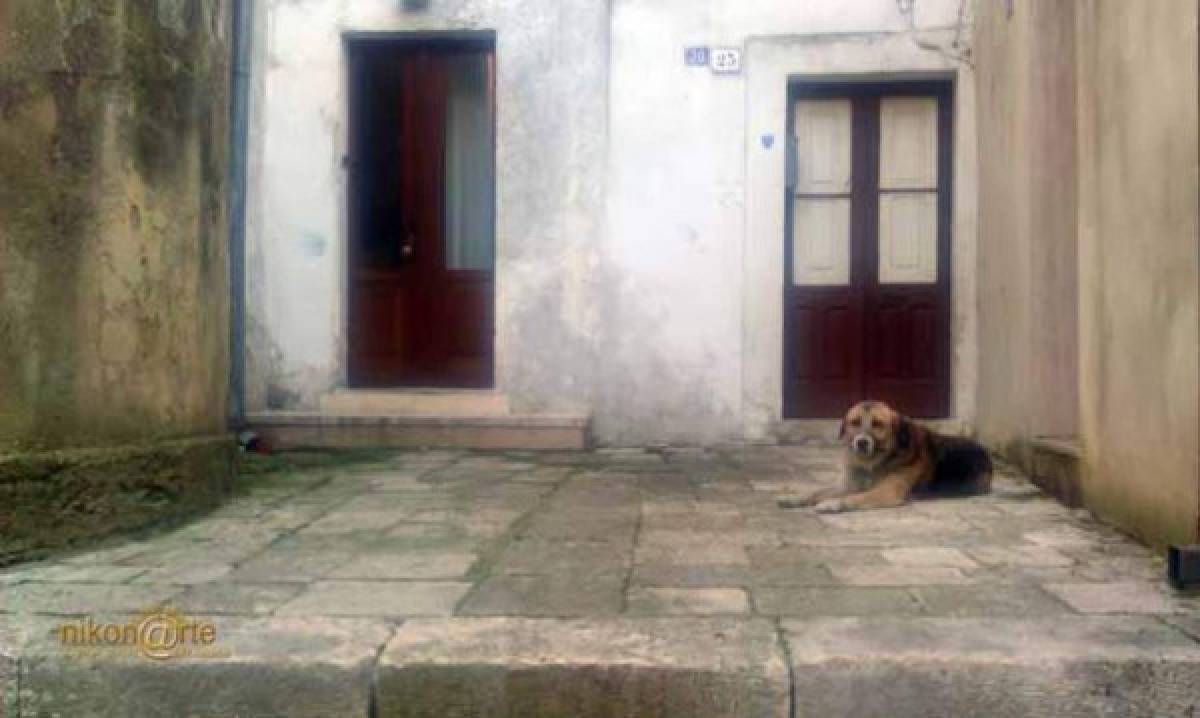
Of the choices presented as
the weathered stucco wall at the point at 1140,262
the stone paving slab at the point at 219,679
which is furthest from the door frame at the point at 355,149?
the stone paving slab at the point at 219,679

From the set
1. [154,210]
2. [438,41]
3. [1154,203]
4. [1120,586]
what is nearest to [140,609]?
[154,210]

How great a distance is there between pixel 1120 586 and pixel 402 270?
20.3 feet

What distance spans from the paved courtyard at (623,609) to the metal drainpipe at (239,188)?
3.16m

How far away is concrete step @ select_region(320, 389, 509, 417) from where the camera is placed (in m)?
8.27

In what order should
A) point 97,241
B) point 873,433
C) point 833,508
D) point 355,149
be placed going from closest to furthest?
point 97,241 < point 833,508 < point 873,433 < point 355,149

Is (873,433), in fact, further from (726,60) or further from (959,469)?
(726,60)

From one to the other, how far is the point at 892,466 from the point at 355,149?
5.13 meters

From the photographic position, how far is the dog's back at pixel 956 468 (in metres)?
5.71

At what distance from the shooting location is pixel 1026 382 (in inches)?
260

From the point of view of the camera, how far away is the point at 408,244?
28.6ft

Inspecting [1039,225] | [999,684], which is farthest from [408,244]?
[999,684]

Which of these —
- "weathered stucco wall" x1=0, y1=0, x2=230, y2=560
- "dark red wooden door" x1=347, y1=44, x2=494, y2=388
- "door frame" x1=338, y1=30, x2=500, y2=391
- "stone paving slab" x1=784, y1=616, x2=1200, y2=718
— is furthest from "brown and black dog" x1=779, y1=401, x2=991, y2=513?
"dark red wooden door" x1=347, y1=44, x2=494, y2=388

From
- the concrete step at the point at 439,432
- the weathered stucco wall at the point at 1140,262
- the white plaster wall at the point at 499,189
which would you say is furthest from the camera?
the white plaster wall at the point at 499,189

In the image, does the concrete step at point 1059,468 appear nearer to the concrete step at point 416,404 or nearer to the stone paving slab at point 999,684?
the stone paving slab at point 999,684
